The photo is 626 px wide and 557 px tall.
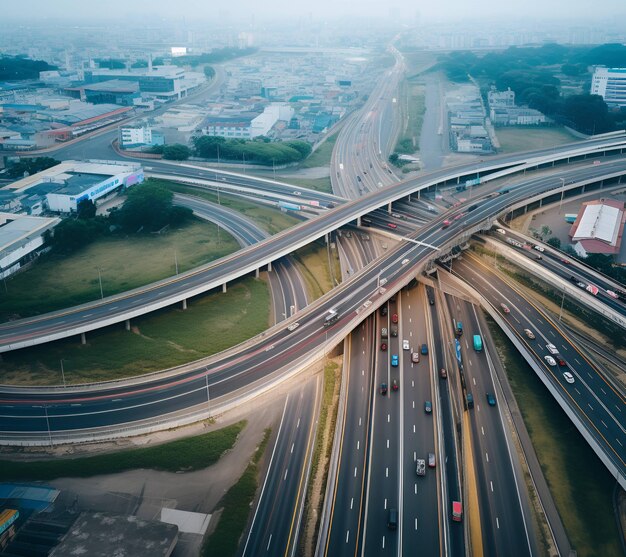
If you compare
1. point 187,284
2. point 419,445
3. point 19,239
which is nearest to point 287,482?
point 419,445

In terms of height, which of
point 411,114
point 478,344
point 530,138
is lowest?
point 411,114

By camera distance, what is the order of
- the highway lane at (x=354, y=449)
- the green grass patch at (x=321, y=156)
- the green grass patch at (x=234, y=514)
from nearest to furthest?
the green grass patch at (x=234, y=514)
the highway lane at (x=354, y=449)
the green grass patch at (x=321, y=156)

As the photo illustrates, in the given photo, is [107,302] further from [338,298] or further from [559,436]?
[559,436]

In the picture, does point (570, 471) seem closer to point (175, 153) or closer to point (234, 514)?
point (234, 514)

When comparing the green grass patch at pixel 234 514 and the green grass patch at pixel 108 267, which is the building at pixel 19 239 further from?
the green grass patch at pixel 234 514

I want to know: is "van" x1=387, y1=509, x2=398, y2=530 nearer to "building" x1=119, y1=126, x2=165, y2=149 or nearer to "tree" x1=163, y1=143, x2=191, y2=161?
"tree" x1=163, y1=143, x2=191, y2=161

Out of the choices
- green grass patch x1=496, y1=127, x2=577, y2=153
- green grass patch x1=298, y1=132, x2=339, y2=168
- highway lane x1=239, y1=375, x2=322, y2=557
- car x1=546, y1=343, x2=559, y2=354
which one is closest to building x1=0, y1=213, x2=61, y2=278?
highway lane x1=239, y1=375, x2=322, y2=557

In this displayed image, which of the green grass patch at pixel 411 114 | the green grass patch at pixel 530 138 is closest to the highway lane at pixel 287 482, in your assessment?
the green grass patch at pixel 411 114
